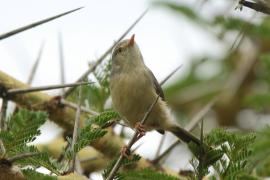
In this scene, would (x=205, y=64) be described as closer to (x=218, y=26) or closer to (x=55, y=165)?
(x=218, y=26)

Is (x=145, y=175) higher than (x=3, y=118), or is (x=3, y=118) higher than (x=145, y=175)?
(x=3, y=118)

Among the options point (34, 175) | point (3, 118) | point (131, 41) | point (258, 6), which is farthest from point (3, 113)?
point (131, 41)

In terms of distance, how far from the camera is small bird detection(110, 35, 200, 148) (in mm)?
4906

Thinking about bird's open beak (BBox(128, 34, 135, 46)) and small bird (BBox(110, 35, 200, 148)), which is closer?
small bird (BBox(110, 35, 200, 148))

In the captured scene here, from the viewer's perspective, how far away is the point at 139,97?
497 centimetres

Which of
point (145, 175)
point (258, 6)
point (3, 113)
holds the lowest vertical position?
→ point (145, 175)

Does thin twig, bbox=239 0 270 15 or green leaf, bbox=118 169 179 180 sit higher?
thin twig, bbox=239 0 270 15

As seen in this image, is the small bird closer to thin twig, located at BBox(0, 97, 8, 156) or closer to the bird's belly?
the bird's belly

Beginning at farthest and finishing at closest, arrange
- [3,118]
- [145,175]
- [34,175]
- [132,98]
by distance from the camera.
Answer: [132,98], [3,118], [145,175], [34,175]

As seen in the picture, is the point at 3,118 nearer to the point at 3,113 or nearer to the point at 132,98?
the point at 3,113

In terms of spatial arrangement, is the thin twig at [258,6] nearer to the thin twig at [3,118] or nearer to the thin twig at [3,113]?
the thin twig at [3,118]

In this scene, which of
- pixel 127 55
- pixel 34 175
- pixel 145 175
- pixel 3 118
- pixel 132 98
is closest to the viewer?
pixel 34 175

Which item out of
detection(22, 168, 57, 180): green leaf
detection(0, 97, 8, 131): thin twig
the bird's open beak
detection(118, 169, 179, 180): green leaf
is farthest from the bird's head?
detection(22, 168, 57, 180): green leaf

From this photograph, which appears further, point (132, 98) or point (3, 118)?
point (132, 98)
